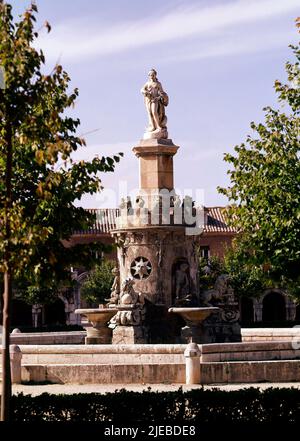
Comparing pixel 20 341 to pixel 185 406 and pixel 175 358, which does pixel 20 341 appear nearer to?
pixel 175 358

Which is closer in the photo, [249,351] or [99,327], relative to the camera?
[249,351]

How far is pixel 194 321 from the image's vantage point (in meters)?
23.1

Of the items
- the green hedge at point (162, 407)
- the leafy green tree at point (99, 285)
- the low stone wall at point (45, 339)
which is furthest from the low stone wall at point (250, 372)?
the leafy green tree at point (99, 285)

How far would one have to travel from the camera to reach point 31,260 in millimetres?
11875

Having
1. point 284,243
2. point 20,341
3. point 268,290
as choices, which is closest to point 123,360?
point 284,243

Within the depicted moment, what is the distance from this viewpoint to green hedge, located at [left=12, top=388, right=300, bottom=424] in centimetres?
1291

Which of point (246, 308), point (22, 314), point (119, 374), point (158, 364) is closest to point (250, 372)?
point (158, 364)

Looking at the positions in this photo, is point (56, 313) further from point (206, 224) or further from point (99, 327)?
point (99, 327)

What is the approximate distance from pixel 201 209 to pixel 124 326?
3637 millimetres

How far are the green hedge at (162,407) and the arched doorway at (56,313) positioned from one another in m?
53.3

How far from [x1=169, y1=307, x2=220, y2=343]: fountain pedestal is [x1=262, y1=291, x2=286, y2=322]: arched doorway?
143ft

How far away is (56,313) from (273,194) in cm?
4758

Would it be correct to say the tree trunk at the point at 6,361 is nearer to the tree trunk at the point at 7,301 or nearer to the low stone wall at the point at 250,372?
the tree trunk at the point at 7,301

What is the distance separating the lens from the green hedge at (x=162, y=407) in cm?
1291
